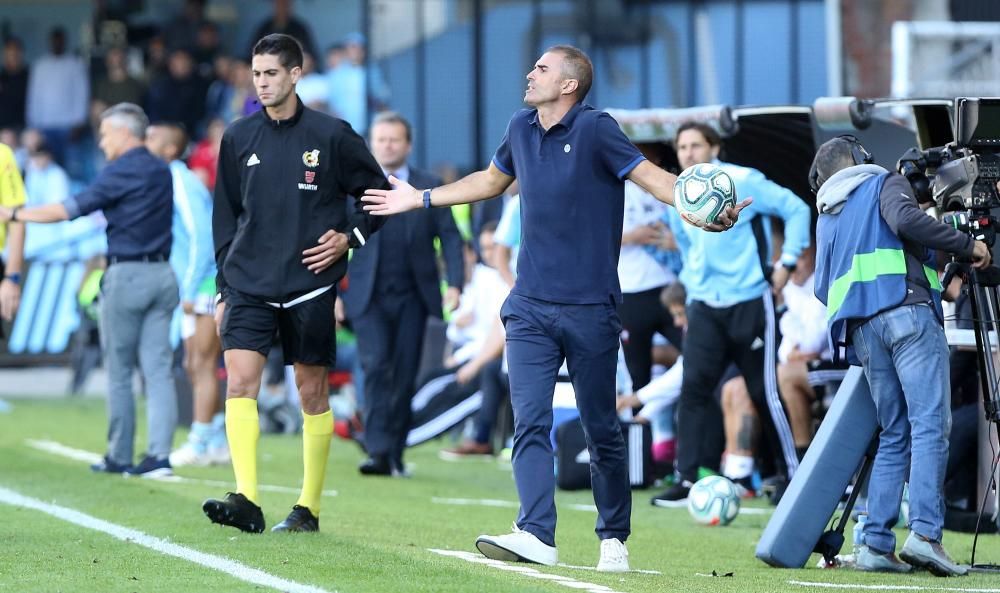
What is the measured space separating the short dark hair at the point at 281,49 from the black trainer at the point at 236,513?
1.99m

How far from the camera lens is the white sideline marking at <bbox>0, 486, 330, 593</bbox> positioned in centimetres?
691

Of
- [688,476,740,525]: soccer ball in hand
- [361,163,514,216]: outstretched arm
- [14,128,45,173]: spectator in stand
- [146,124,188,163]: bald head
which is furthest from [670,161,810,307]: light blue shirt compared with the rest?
[14,128,45,173]: spectator in stand

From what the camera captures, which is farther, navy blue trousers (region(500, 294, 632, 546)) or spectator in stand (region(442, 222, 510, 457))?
spectator in stand (region(442, 222, 510, 457))

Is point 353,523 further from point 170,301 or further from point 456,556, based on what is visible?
point 170,301

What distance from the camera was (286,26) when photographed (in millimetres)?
22609

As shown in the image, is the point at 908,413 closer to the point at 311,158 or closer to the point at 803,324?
the point at 311,158

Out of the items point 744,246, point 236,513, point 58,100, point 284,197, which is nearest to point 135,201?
point 284,197

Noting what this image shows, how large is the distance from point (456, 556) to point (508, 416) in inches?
279

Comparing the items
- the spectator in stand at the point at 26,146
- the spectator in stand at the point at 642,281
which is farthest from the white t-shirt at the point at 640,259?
the spectator in stand at the point at 26,146

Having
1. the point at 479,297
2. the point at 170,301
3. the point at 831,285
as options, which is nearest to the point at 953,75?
the point at 479,297

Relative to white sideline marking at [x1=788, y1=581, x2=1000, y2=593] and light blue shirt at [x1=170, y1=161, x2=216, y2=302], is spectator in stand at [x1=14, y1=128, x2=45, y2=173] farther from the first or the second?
white sideline marking at [x1=788, y1=581, x2=1000, y2=593]

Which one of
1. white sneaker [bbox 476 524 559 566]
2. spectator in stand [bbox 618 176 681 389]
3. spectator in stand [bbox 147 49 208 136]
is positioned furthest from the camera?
spectator in stand [bbox 147 49 208 136]

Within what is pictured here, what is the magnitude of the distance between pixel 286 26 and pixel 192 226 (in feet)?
33.8

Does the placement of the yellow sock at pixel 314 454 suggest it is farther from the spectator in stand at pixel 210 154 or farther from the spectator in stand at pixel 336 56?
the spectator in stand at pixel 336 56
